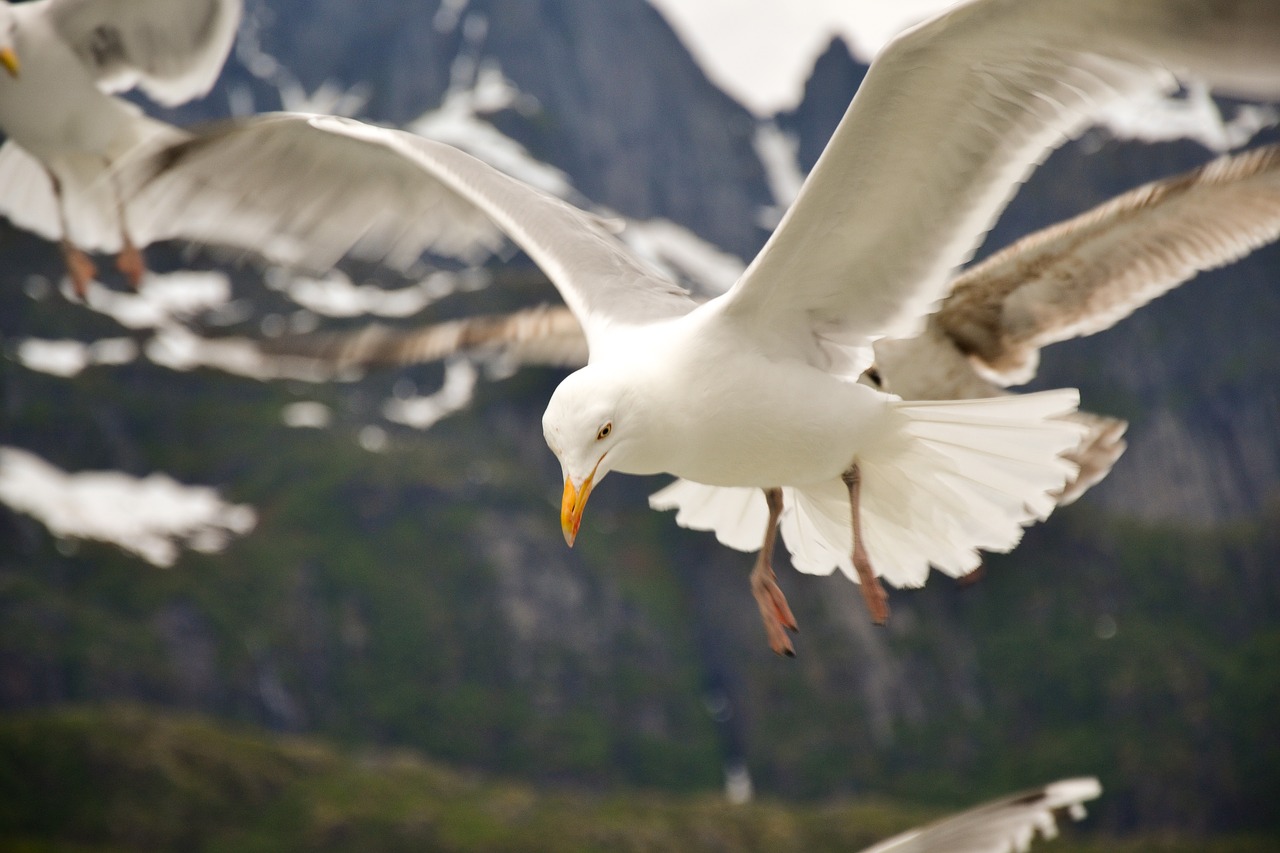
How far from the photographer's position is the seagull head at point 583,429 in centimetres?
568

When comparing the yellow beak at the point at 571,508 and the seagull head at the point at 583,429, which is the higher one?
the seagull head at the point at 583,429

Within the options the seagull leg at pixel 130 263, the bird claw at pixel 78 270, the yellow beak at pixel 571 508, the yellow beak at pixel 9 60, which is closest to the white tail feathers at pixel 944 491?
the yellow beak at pixel 571 508

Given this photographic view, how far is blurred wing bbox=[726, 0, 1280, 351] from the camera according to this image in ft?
16.4

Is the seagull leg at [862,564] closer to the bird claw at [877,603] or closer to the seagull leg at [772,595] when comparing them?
the bird claw at [877,603]


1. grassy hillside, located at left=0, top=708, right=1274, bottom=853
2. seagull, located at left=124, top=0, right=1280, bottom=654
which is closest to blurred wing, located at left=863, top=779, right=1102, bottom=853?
seagull, located at left=124, top=0, right=1280, bottom=654

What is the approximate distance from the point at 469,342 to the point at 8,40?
15.0ft

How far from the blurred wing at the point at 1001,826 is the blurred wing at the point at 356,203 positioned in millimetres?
3744

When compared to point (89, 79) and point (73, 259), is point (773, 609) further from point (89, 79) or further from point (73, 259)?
point (89, 79)

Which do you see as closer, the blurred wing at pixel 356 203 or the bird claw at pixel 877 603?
the bird claw at pixel 877 603

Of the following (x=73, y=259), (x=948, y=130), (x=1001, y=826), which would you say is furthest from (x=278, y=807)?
(x=948, y=130)

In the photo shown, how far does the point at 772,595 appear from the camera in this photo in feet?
25.2

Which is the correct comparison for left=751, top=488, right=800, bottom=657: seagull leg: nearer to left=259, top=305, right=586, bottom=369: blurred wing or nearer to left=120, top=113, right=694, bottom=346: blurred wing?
left=120, top=113, right=694, bottom=346: blurred wing

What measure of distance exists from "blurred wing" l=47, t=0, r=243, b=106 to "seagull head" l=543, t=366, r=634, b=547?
282 inches

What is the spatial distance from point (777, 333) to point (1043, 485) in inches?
61.3
